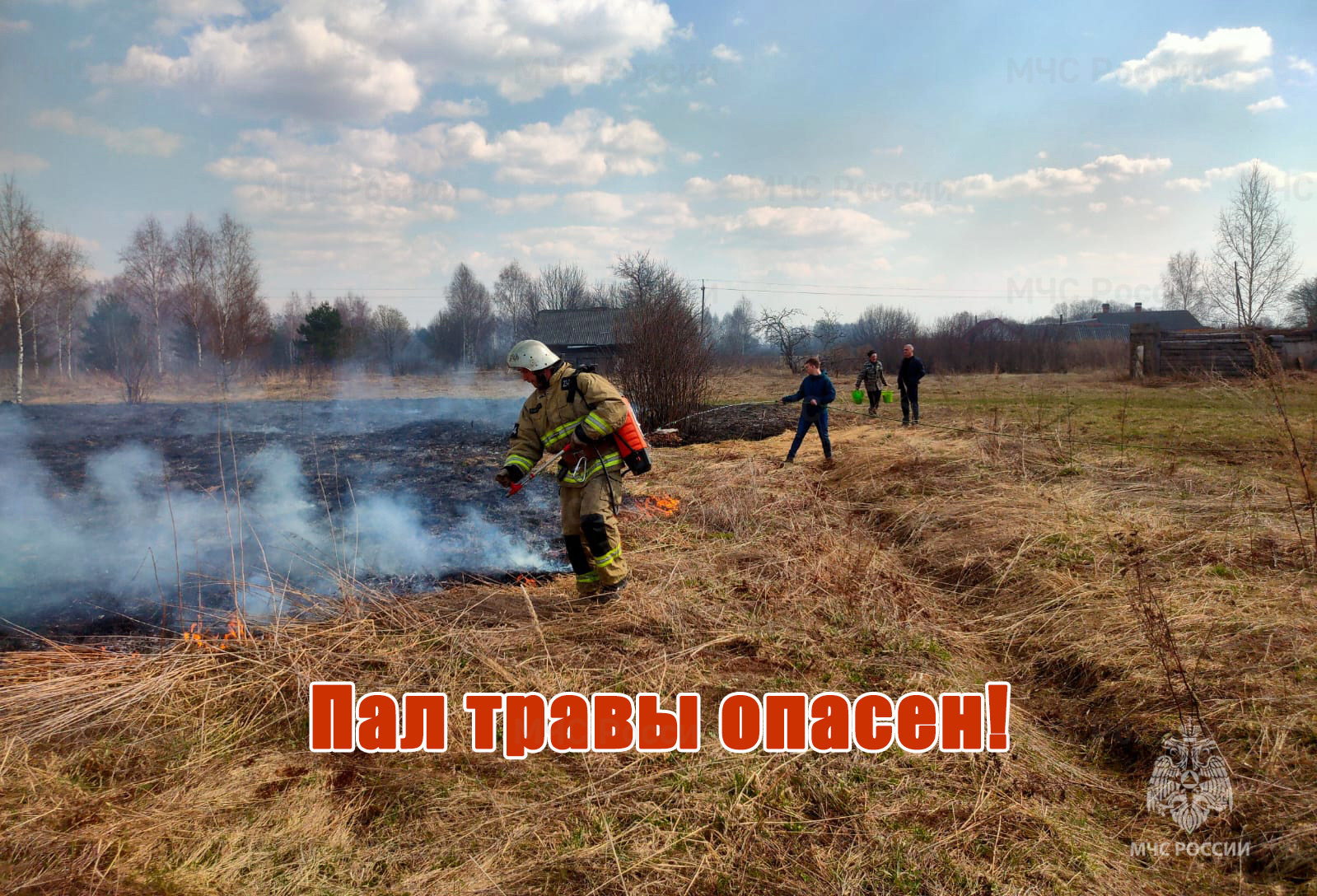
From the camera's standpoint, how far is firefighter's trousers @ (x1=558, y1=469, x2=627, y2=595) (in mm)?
4742

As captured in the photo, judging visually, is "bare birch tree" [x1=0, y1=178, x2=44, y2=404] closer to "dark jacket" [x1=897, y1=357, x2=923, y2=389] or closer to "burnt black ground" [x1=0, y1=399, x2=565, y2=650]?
"burnt black ground" [x1=0, y1=399, x2=565, y2=650]

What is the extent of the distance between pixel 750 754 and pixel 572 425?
2.52 meters

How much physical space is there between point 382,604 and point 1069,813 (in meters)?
3.63

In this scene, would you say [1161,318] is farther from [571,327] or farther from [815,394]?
[815,394]

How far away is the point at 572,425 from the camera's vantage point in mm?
A: 4879

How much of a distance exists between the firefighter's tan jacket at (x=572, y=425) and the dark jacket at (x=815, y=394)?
18.4 feet

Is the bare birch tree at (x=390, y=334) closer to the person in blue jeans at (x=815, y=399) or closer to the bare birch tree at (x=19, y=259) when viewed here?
the bare birch tree at (x=19, y=259)

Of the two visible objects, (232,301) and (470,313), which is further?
(470,313)

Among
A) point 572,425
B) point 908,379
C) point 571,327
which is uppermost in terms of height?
point 571,327

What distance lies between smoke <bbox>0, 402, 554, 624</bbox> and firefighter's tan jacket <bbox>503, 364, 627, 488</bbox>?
1.46 m

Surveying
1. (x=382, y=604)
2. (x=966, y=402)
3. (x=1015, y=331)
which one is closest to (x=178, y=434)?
(x=382, y=604)
